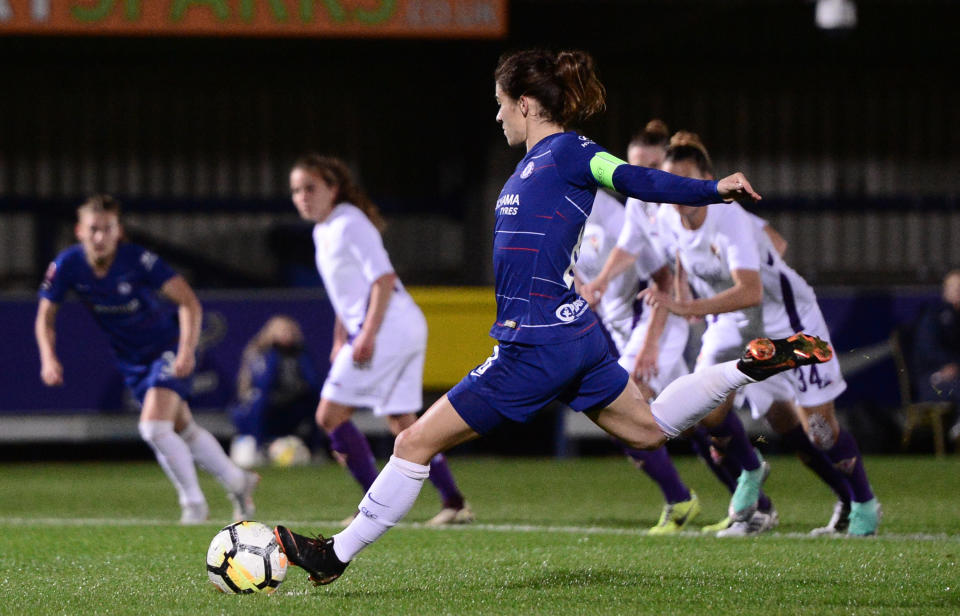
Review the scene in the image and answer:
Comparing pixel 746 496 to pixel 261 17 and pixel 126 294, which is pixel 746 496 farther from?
pixel 261 17

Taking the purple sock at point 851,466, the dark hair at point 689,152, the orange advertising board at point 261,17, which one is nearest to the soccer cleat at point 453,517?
the purple sock at point 851,466

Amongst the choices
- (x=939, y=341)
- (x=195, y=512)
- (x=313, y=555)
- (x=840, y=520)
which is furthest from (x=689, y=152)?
(x=939, y=341)

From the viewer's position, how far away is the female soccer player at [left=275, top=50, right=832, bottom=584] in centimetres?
482

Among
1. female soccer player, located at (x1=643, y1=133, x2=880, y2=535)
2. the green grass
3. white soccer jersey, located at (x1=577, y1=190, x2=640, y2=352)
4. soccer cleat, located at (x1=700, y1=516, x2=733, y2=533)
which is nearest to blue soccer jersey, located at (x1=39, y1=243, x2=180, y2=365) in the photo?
the green grass

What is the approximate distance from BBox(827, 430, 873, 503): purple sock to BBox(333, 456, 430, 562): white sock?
262 cm

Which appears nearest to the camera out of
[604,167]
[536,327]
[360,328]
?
[604,167]

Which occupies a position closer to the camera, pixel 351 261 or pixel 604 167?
pixel 604 167

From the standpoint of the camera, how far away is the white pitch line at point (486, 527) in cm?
676

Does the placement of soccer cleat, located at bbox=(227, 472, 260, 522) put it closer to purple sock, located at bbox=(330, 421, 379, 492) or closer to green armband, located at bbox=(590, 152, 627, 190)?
purple sock, located at bbox=(330, 421, 379, 492)

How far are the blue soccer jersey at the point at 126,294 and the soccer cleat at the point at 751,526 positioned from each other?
131 inches

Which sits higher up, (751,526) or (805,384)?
(805,384)

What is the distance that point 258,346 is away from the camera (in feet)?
41.8

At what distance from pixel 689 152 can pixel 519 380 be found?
2197mm

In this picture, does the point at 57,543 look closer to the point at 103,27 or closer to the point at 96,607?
the point at 96,607
